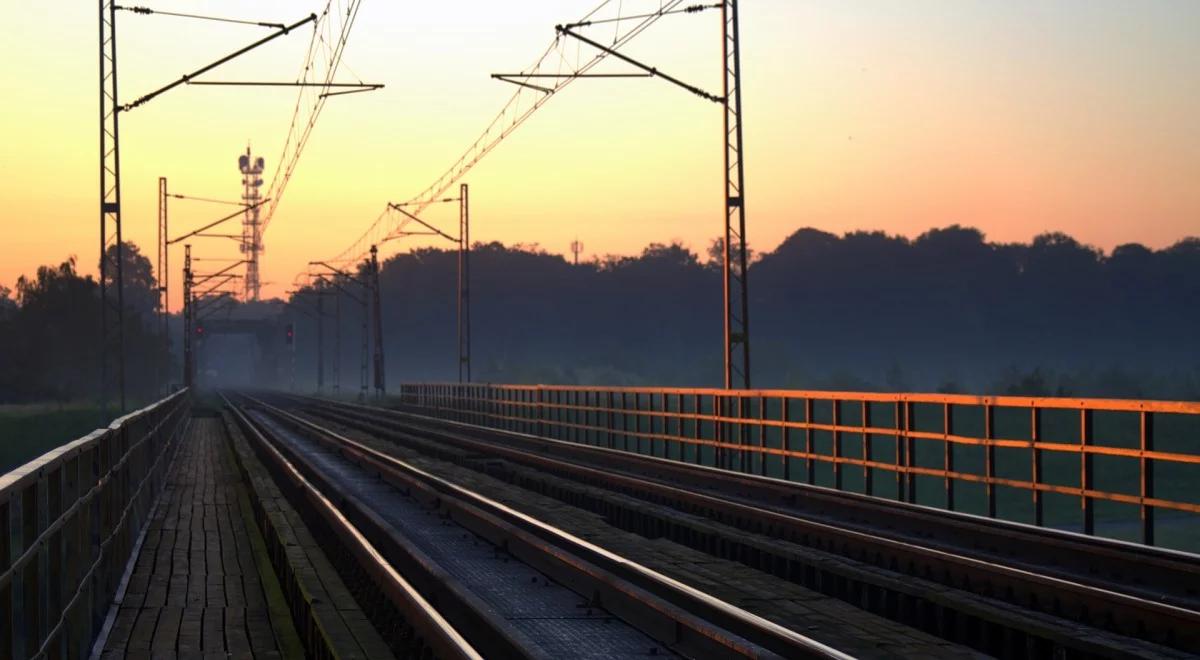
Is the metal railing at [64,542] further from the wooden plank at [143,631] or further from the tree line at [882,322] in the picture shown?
the tree line at [882,322]

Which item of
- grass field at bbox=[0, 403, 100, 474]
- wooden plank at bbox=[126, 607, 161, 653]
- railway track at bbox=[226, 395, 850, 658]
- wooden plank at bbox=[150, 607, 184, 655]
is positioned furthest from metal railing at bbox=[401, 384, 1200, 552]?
grass field at bbox=[0, 403, 100, 474]

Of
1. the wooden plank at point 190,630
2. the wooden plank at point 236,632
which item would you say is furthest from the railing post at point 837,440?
the wooden plank at point 190,630

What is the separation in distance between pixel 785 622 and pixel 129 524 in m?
7.66

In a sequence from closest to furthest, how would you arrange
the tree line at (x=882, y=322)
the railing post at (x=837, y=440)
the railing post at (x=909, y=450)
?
the railing post at (x=909, y=450) → the railing post at (x=837, y=440) → the tree line at (x=882, y=322)

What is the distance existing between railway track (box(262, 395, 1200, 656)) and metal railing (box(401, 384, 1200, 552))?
71 centimetres

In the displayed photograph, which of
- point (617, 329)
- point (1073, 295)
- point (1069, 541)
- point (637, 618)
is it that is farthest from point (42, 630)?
point (617, 329)

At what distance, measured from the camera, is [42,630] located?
7.71m

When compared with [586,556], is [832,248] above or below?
above

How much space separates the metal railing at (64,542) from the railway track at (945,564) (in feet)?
19.8

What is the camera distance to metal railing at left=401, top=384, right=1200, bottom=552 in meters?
16.2

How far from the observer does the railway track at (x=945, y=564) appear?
10.8m

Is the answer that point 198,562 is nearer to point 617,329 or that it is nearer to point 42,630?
point 42,630

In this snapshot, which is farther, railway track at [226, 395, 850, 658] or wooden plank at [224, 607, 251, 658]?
wooden plank at [224, 607, 251, 658]

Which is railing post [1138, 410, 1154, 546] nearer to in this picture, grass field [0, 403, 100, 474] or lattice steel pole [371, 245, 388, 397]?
grass field [0, 403, 100, 474]
